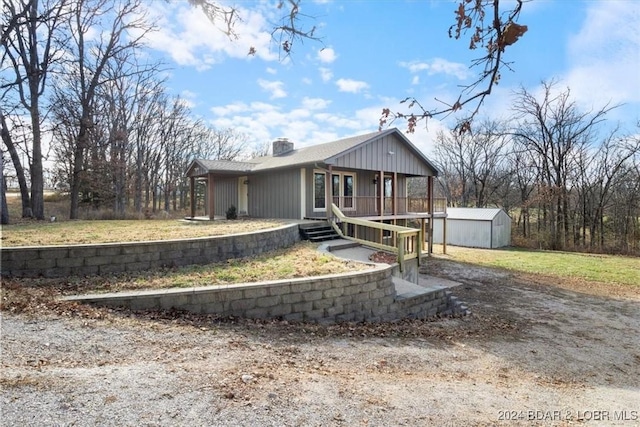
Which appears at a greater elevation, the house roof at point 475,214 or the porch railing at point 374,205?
the porch railing at point 374,205

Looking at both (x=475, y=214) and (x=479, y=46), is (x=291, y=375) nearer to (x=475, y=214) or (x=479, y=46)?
(x=479, y=46)

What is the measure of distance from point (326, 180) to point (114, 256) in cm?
819

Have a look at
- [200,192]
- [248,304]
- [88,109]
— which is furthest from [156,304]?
[200,192]

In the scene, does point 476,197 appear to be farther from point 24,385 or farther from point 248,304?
point 24,385

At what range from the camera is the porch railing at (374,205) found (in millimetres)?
14649

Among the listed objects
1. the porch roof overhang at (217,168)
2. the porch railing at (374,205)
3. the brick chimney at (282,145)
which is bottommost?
the porch railing at (374,205)

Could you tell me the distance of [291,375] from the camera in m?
3.45

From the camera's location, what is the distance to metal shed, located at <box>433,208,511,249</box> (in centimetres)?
2225

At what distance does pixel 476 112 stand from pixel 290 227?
8353mm

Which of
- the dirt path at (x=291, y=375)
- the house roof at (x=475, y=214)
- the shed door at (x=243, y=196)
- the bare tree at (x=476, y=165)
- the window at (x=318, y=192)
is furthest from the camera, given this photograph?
the bare tree at (x=476, y=165)

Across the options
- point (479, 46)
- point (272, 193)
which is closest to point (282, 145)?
point (272, 193)

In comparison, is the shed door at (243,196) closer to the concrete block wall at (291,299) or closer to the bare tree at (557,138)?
the concrete block wall at (291,299)

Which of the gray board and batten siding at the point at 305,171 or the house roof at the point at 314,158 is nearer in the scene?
the house roof at the point at 314,158

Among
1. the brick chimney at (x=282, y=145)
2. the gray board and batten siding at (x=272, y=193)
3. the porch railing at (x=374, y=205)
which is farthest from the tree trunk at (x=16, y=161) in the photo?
the porch railing at (x=374, y=205)
